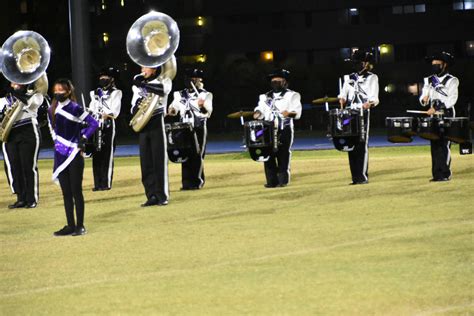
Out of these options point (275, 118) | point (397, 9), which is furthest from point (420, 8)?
point (275, 118)

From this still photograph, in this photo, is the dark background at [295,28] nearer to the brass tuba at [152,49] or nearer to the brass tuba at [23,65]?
the brass tuba at [23,65]

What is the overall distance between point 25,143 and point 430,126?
20.5ft

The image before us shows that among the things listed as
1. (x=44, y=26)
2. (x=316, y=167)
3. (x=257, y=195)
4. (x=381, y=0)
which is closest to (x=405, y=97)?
(x=381, y=0)

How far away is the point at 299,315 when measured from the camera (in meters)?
9.09

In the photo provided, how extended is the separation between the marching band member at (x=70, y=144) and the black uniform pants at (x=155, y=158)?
3.14m

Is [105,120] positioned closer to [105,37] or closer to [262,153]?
[262,153]

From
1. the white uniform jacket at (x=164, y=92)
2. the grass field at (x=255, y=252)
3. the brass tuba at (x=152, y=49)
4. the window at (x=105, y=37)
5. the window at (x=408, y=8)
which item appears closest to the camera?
the grass field at (x=255, y=252)

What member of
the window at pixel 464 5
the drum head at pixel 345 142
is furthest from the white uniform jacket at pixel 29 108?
the window at pixel 464 5

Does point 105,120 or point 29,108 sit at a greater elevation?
Result: point 29,108

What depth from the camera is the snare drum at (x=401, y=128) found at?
19219mm

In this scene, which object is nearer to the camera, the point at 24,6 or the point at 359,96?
the point at 359,96

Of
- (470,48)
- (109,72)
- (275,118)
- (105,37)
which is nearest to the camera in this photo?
(275,118)

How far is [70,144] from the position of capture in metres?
14.6

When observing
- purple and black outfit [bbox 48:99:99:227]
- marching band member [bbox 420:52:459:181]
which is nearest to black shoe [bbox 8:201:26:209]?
purple and black outfit [bbox 48:99:99:227]
